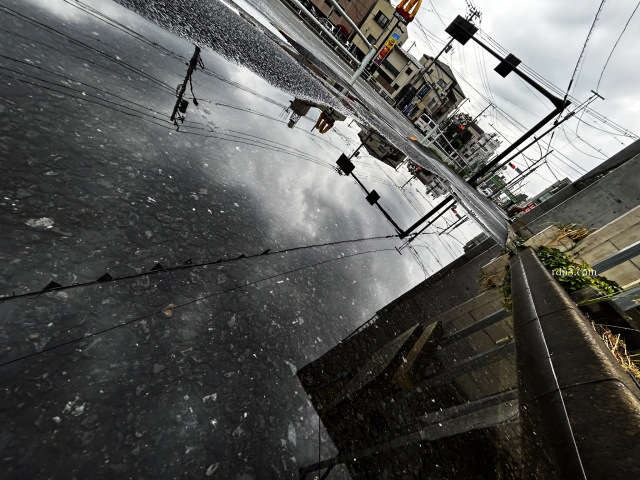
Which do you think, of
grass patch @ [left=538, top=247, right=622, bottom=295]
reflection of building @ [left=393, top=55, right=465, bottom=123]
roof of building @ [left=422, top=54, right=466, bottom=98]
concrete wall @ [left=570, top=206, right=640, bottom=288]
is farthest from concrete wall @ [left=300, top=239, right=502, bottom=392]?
roof of building @ [left=422, top=54, right=466, bottom=98]

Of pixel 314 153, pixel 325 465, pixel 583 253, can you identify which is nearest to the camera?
pixel 325 465

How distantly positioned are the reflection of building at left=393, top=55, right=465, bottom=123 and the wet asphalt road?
45145 mm

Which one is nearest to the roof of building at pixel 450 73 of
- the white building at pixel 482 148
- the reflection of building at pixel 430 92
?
the reflection of building at pixel 430 92

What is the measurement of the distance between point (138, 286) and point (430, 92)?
5321cm

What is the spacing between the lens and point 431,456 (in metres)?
2.46

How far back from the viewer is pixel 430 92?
4303 cm

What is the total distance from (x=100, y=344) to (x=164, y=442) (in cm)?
109

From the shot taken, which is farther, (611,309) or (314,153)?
(314,153)

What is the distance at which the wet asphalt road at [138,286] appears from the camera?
1940mm

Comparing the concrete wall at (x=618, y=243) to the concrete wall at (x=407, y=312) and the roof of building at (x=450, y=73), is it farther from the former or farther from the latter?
the roof of building at (x=450, y=73)

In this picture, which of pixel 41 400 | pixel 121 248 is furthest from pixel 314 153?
pixel 41 400

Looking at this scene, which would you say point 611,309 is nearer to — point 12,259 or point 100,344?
point 100,344

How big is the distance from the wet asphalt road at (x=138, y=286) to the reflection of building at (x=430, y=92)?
45.1 meters

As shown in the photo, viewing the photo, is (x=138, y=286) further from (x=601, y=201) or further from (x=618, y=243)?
(x=601, y=201)
